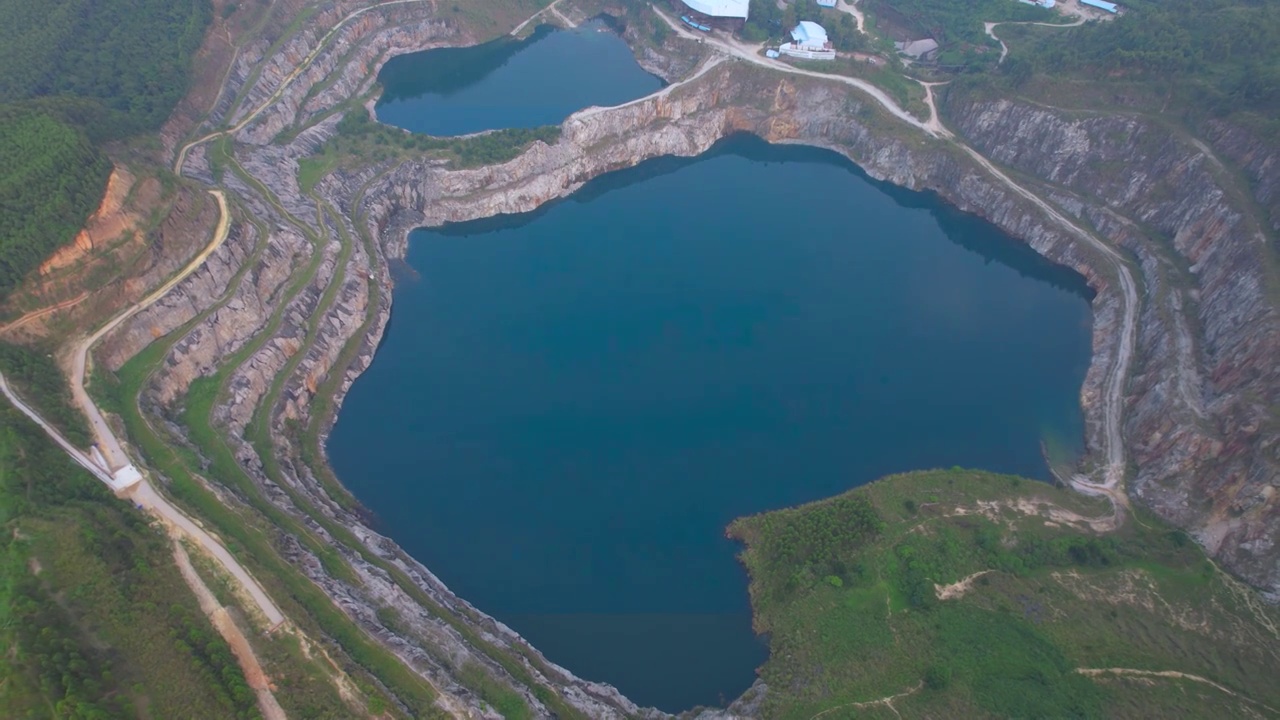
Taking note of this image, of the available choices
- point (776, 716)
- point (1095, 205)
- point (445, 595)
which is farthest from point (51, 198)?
point (1095, 205)

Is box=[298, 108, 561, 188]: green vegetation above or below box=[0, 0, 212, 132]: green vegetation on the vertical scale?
above

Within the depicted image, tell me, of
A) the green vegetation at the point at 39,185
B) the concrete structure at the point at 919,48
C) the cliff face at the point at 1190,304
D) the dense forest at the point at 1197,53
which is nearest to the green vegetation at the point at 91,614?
the green vegetation at the point at 39,185

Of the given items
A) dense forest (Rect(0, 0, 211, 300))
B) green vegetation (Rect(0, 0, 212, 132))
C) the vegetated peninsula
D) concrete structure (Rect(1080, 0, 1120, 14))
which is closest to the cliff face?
the vegetated peninsula

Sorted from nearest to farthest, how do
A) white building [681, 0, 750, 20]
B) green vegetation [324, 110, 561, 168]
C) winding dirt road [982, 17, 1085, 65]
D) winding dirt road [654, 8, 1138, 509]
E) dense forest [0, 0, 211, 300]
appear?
1. dense forest [0, 0, 211, 300]
2. winding dirt road [654, 8, 1138, 509]
3. green vegetation [324, 110, 561, 168]
4. winding dirt road [982, 17, 1085, 65]
5. white building [681, 0, 750, 20]

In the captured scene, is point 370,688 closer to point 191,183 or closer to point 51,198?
point 51,198

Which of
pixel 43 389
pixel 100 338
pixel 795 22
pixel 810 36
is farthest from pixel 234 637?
pixel 795 22

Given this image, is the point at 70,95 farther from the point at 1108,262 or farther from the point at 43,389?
the point at 1108,262

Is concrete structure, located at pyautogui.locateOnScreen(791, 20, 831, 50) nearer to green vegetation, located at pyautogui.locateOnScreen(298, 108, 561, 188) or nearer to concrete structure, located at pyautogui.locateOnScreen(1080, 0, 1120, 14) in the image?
green vegetation, located at pyautogui.locateOnScreen(298, 108, 561, 188)
